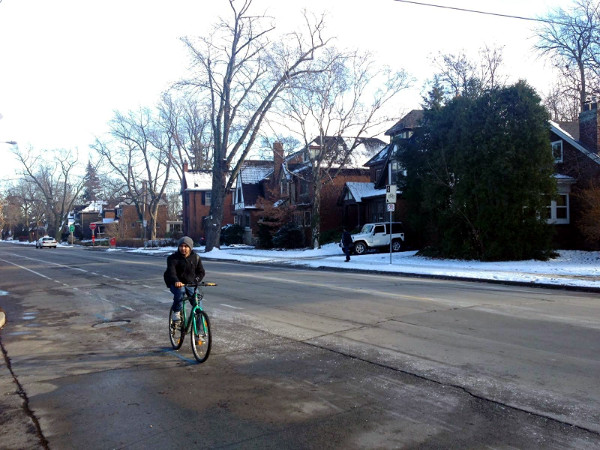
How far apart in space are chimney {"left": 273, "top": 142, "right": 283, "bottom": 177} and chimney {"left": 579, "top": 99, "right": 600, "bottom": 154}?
729 inches

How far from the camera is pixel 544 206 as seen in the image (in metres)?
23.2

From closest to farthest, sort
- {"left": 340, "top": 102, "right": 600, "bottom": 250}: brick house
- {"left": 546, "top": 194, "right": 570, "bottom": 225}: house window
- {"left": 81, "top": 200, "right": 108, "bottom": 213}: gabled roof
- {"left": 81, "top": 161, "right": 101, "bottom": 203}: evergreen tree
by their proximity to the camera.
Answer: {"left": 340, "top": 102, "right": 600, "bottom": 250}: brick house → {"left": 546, "top": 194, "right": 570, "bottom": 225}: house window → {"left": 81, "top": 161, "right": 101, "bottom": 203}: evergreen tree → {"left": 81, "top": 200, "right": 108, "bottom": 213}: gabled roof

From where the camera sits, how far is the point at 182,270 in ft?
24.8

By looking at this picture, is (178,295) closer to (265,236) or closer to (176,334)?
(176,334)

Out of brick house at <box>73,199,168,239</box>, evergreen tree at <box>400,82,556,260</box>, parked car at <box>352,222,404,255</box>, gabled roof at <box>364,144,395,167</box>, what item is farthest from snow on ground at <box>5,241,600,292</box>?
brick house at <box>73,199,168,239</box>

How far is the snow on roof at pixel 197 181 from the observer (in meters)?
66.8

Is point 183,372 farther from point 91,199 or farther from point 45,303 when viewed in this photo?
point 91,199

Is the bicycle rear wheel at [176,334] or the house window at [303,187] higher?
the house window at [303,187]

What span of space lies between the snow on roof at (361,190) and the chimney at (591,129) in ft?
48.2

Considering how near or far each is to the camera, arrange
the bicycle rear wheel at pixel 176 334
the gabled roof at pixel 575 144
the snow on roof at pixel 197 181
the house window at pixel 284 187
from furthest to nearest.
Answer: the snow on roof at pixel 197 181 → the house window at pixel 284 187 → the gabled roof at pixel 575 144 → the bicycle rear wheel at pixel 176 334

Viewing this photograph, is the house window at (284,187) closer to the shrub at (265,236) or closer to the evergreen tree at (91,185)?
the shrub at (265,236)

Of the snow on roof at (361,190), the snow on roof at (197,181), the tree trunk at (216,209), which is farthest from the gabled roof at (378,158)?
the snow on roof at (197,181)

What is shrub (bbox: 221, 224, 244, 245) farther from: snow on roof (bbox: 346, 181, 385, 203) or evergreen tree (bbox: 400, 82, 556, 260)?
evergreen tree (bbox: 400, 82, 556, 260)

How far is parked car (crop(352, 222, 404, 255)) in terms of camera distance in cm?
3272
